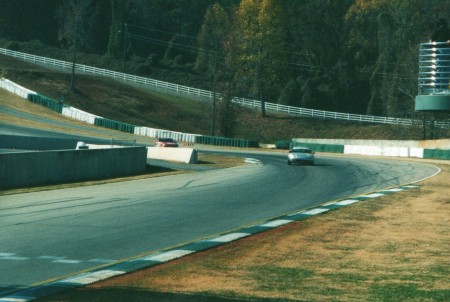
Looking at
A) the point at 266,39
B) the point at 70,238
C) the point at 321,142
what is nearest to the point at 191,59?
the point at 266,39

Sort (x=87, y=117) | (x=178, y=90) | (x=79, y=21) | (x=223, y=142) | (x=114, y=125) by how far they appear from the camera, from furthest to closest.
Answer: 1. (x=79, y=21)
2. (x=178, y=90)
3. (x=87, y=117)
4. (x=114, y=125)
5. (x=223, y=142)

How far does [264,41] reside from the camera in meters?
104

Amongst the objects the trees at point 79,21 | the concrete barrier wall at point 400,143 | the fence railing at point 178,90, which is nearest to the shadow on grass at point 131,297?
the concrete barrier wall at point 400,143

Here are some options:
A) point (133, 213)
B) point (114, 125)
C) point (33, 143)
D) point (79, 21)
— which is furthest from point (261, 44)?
point (133, 213)

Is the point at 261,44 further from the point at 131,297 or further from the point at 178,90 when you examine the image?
the point at 131,297

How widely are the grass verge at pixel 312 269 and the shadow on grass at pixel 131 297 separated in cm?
1

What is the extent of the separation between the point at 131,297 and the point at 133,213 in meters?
10.3

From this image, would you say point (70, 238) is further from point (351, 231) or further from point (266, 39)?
point (266, 39)

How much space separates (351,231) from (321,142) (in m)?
63.8

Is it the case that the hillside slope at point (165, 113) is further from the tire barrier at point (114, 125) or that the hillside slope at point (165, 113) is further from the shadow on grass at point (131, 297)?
the shadow on grass at point (131, 297)

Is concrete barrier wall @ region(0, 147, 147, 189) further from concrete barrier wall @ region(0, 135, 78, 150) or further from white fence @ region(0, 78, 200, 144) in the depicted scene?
white fence @ region(0, 78, 200, 144)

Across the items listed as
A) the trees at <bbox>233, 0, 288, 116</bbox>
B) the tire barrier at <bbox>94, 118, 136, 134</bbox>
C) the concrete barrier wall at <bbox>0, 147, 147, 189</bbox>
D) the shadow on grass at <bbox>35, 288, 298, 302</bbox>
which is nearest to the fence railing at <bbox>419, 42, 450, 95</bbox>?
the concrete barrier wall at <bbox>0, 147, 147, 189</bbox>

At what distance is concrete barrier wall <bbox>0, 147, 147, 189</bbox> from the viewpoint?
27297 mm

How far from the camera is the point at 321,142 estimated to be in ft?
263
